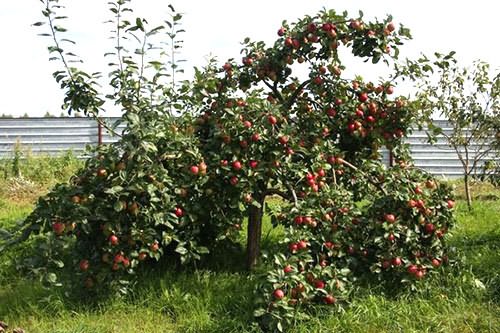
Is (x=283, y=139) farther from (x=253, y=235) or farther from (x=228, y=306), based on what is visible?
(x=228, y=306)

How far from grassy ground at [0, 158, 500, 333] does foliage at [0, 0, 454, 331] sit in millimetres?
148

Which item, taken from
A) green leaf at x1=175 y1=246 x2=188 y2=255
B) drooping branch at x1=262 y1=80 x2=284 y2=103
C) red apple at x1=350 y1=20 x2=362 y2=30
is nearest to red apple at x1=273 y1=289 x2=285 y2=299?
green leaf at x1=175 y1=246 x2=188 y2=255

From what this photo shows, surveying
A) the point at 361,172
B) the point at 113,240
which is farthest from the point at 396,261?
the point at 113,240

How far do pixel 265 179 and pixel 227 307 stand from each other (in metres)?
0.84

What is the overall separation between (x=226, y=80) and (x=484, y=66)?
3696mm

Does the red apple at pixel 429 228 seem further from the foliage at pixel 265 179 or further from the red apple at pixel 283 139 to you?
the red apple at pixel 283 139

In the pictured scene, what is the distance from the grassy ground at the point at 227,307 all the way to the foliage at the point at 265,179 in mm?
148

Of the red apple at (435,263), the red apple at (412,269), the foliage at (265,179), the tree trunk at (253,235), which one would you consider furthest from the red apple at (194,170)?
the red apple at (435,263)

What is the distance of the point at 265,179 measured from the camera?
4141 mm

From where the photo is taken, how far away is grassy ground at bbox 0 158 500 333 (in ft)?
12.5

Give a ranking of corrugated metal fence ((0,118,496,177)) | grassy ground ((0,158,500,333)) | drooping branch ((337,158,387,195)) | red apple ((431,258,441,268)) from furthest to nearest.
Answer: corrugated metal fence ((0,118,496,177)), drooping branch ((337,158,387,195)), red apple ((431,258,441,268)), grassy ground ((0,158,500,333))

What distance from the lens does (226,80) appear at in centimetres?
463

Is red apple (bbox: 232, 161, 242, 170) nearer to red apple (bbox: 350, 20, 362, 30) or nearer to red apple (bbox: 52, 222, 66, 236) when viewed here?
red apple (bbox: 52, 222, 66, 236)

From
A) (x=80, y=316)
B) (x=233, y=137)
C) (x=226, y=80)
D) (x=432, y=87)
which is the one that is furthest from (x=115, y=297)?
(x=432, y=87)
